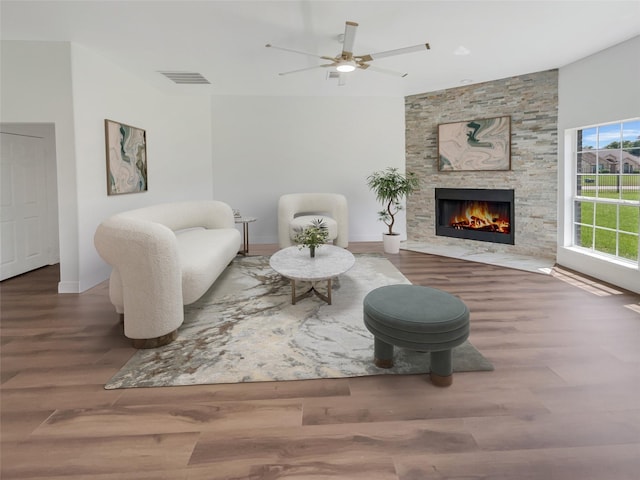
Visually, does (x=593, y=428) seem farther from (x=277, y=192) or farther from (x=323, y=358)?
(x=277, y=192)

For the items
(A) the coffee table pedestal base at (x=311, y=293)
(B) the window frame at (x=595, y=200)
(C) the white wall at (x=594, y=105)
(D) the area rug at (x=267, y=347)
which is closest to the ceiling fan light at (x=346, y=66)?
(A) the coffee table pedestal base at (x=311, y=293)

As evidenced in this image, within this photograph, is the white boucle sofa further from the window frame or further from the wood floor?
the window frame

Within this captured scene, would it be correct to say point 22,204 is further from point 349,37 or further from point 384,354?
point 384,354

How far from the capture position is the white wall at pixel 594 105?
4043mm

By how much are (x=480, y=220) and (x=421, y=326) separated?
4841 millimetres

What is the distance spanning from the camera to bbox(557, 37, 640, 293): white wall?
4.04m

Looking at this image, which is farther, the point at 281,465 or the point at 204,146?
the point at 204,146

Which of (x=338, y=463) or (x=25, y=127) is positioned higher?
(x=25, y=127)

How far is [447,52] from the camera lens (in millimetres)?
4477

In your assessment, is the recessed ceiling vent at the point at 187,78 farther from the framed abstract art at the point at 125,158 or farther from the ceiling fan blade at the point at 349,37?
the ceiling fan blade at the point at 349,37

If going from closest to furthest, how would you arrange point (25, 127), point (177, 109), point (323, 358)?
point (323, 358)
point (25, 127)
point (177, 109)

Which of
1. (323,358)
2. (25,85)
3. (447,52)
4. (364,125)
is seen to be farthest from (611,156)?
(25,85)

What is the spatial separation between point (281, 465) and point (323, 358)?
989mm

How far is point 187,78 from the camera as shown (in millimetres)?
5574
